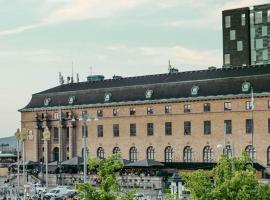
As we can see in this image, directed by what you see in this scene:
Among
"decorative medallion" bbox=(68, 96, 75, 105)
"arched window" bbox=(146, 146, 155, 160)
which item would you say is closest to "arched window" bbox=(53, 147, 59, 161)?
"decorative medallion" bbox=(68, 96, 75, 105)

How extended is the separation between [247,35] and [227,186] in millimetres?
91363

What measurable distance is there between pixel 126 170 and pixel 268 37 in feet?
148

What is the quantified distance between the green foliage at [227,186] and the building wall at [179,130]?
57.2 metres

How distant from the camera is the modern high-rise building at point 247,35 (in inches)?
5172

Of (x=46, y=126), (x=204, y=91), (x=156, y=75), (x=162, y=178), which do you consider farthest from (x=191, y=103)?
(x=46, y=126)

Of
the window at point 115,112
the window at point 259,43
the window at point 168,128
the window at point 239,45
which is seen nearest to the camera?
the window at point 168,128

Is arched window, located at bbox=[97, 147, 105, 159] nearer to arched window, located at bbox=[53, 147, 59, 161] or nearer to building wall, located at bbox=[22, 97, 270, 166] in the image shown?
building wall, located at bbox=[22, 97, 270, 166]

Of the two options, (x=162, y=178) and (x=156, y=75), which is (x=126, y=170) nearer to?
(x=162, y=178)

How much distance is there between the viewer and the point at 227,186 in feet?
141

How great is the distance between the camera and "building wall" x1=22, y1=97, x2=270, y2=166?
102 meters

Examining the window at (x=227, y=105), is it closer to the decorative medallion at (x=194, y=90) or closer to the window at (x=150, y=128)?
the decorative medallion at (x=194, y=90)

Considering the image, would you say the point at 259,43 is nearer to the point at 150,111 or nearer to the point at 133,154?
the point at 150,111

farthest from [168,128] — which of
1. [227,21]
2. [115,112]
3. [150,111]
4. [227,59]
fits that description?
[227,21]

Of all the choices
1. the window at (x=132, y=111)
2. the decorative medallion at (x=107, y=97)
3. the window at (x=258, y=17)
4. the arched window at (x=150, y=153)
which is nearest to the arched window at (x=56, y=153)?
the decorative medallion at (x=107, y=97)
